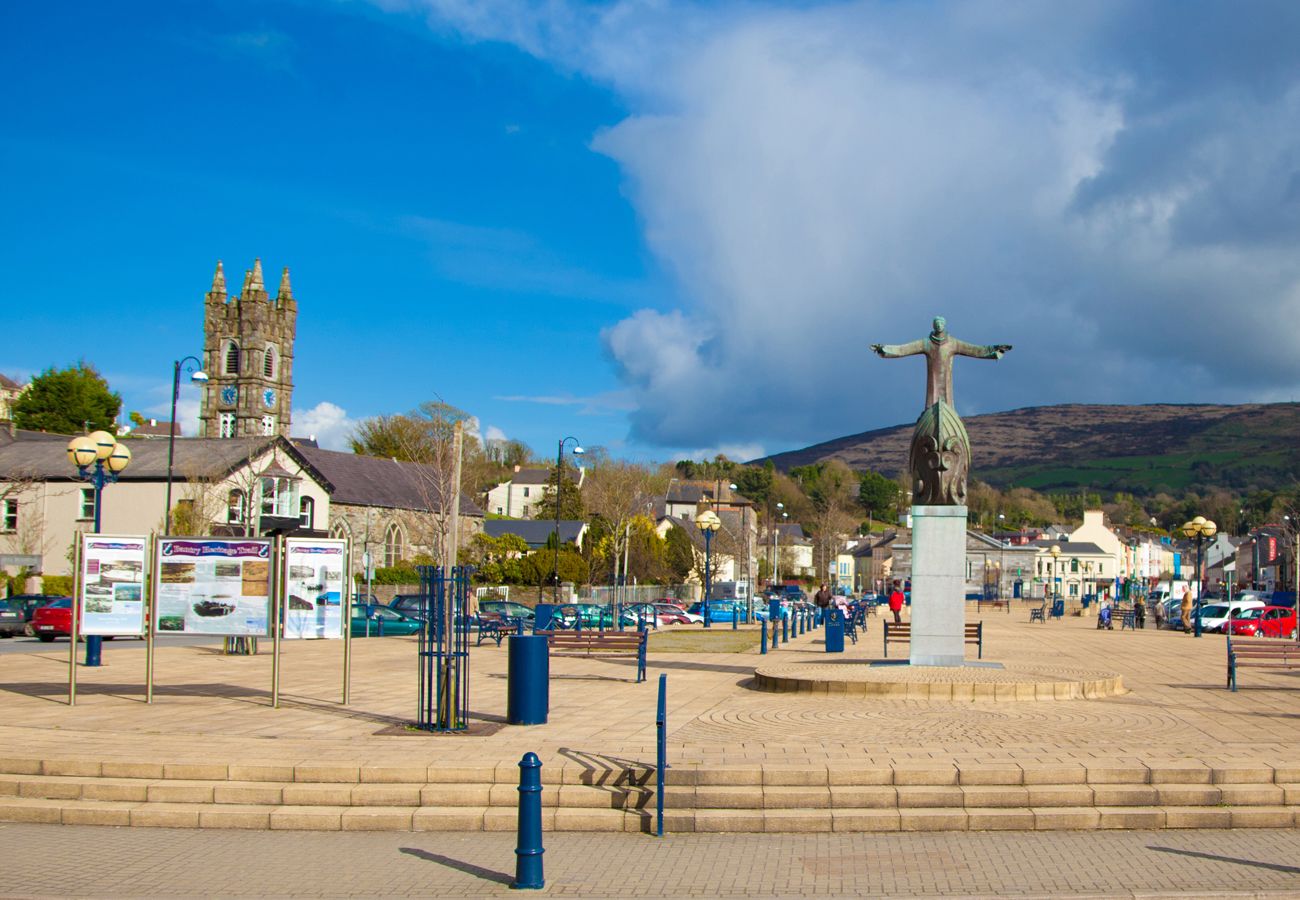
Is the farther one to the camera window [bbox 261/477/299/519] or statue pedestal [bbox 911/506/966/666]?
window [bbox 261/477/299/519]

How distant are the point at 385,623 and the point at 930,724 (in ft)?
90.1

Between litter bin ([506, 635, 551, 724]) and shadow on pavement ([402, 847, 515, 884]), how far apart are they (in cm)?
460

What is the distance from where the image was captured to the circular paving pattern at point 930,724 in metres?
13.7

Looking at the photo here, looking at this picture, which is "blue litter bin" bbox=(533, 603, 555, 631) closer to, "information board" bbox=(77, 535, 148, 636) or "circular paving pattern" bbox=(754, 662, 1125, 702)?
"circular paving pattern" bbox=(754, 662, 1125, 702)

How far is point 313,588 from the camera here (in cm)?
1736

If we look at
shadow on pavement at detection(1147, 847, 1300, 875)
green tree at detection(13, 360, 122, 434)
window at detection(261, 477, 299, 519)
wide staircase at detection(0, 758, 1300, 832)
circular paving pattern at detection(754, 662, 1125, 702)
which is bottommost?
shadow on pavement at detection(1147, 847, 1300, 875)

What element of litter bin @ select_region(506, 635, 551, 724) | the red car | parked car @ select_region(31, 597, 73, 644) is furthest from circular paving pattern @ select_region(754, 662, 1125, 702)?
the red car

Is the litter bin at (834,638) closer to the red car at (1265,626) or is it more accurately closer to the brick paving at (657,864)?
the brick paving at (657,864)

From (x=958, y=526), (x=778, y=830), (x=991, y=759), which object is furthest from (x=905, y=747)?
(x=958, y=526)

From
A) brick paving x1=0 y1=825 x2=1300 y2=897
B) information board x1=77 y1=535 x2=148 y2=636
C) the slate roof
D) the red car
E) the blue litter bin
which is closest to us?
brick paving x1=0 y1=825 x2=1300 y2=897

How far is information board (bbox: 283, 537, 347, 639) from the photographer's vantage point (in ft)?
56.4

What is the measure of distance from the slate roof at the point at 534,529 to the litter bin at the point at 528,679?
71.1 metres

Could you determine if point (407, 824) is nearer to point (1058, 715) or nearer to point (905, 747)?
point (905, 747)

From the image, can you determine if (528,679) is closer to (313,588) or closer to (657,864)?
(313,588)
